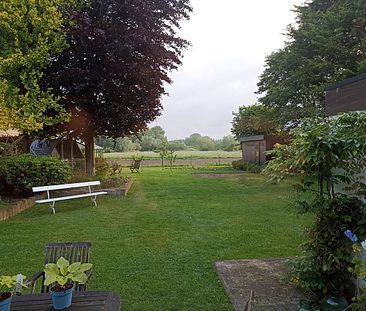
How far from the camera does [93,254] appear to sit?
14.4 ft

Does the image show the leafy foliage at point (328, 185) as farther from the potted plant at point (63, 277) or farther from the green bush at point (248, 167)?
the green bush at point (248, 167)

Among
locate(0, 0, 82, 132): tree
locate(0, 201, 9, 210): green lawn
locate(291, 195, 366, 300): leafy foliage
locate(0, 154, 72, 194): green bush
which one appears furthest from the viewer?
locate(0, 154, 72, 194): green bush

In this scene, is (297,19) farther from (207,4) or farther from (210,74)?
(210,74)

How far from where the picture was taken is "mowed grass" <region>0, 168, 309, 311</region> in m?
3.33

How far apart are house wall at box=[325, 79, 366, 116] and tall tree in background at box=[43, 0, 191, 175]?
19.9 feet

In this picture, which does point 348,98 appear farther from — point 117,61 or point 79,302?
point 117,61

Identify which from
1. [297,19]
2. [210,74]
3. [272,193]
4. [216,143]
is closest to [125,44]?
[272,193]

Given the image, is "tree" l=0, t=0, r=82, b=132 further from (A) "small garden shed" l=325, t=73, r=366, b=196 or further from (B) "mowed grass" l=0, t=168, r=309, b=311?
(A) "small garden shed" l=325, t=73, r=366, b=196

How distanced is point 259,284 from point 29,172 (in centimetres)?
707

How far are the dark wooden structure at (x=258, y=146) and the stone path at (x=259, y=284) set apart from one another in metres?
15.2

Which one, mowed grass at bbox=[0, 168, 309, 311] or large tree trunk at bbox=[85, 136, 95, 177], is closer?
mowed grass at bbox=[0, 168, 309, 311]

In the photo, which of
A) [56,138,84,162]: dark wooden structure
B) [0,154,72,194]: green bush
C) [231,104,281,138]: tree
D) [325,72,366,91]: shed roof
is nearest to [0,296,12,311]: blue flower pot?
[325,72,366,91]: shed roof

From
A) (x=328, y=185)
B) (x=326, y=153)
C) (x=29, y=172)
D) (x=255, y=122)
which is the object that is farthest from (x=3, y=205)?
(x=255, y=122)

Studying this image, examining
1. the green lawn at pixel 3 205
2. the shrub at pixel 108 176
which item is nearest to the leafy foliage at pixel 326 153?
the green lawn at pixel 3 205
